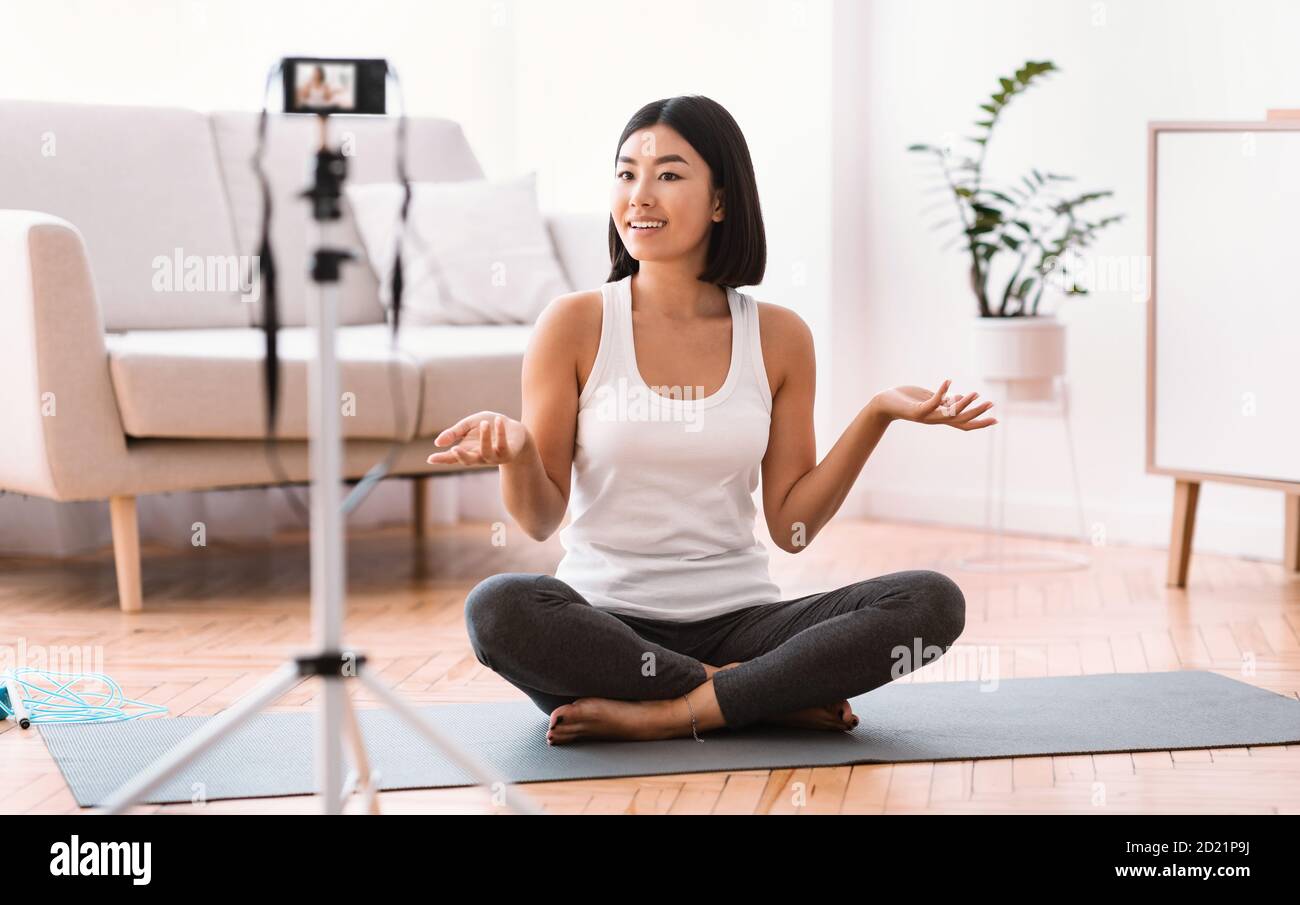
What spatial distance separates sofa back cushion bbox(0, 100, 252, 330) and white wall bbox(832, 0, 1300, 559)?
1506 millimetres

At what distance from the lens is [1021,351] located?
3.30 meters

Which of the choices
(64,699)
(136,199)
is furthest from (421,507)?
(64,699)

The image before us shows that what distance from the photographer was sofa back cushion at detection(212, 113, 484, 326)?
3424 millimetres

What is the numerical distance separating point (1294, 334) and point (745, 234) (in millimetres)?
1319

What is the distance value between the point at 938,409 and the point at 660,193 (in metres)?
0.43

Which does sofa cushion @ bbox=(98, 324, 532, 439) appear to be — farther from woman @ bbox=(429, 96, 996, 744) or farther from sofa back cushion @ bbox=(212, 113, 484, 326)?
woman @ bbox=(429, 96, 996, 744)

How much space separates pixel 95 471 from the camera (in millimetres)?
2713

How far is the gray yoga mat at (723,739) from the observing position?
1738mm

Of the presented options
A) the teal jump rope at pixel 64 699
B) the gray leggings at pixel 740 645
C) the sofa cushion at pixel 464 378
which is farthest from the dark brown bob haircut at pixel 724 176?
the sofa cushion at pixel 464 378

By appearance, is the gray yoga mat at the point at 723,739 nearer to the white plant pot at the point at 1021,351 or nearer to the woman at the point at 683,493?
the woman at the point at 683,493

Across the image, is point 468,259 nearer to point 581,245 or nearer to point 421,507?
point 581,245

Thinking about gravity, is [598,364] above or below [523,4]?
below
